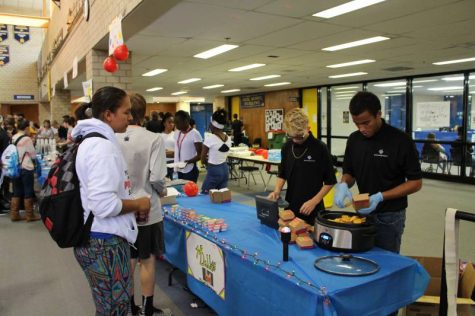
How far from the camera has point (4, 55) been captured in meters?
17.5

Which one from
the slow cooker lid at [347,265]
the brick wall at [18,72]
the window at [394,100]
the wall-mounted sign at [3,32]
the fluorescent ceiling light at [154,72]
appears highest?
the wall-mounted sign at [3,32]

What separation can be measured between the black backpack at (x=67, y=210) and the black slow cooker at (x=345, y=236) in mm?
1140

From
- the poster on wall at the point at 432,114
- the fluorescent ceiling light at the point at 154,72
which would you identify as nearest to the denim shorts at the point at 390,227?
the fluorescent ceiling light at the point at 154,72

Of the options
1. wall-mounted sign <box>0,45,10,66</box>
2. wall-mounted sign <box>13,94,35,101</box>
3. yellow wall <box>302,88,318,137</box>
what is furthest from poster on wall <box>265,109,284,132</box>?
wall-mounted sign <box>0,45,10,66</box>

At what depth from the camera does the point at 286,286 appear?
176cm

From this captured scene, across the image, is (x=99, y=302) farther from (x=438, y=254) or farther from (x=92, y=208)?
(x=438, y=254)

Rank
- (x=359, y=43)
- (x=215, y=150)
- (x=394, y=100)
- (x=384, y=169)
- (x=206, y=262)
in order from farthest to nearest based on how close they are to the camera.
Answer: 1. (x=394, y=100)
2. (x=359, y=43)
3. (x=215, y=150)
4. (x=206, y=262)
5. (x=384, y=169)

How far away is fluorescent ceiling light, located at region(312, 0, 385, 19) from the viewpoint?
363cm

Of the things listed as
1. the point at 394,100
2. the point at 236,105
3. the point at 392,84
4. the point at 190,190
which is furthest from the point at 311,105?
the point at 190,190

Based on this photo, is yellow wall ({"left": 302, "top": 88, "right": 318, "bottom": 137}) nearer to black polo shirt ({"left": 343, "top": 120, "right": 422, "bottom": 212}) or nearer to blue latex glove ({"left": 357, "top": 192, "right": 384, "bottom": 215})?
black polo shirt ({"left": 343, "top": 120, "right": 422, "bottom": 212})

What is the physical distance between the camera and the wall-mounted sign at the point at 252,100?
15.0 meters

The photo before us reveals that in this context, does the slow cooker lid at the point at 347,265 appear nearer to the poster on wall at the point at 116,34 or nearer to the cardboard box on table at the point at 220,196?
the cardboard box on table at the point at 220,196

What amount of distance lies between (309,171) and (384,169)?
52 centimetres

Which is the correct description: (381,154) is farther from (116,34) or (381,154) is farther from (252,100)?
(252,100)
